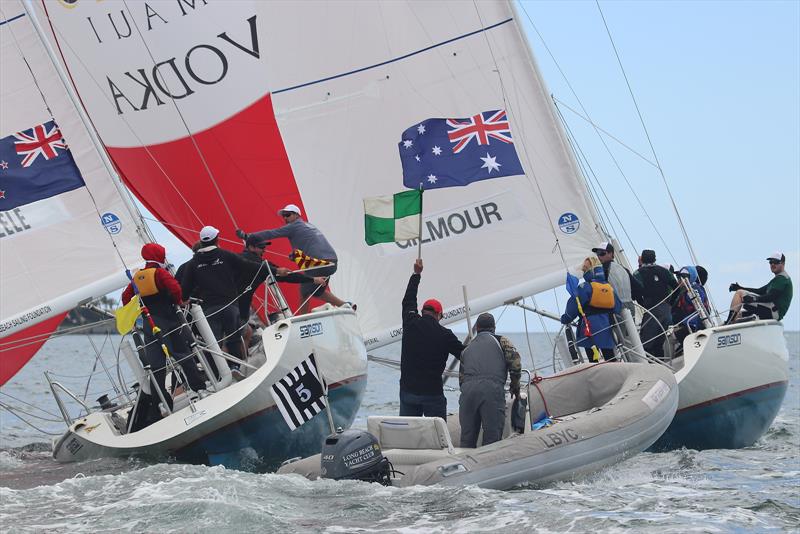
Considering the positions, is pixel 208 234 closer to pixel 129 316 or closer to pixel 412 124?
pixel 129 316

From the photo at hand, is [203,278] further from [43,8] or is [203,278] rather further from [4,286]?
[43,8]

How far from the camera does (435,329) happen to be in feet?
35.2

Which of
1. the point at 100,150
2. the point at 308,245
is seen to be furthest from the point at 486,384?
the point at 100,150

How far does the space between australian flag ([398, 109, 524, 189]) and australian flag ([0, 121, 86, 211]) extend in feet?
11.7

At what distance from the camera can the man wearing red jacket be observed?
1088 centimetres

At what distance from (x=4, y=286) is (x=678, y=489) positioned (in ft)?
22.3

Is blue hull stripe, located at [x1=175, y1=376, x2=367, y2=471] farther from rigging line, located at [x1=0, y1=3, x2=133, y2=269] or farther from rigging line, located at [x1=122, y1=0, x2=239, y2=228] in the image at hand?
rigging line, located at [x1=122, y1=0, x2=239, y2=228]

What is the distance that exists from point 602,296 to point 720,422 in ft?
6.08

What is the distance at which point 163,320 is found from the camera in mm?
10969

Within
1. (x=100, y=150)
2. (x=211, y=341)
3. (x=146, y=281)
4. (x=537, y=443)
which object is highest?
(x=100, y=150)

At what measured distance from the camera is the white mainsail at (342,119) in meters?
14.0

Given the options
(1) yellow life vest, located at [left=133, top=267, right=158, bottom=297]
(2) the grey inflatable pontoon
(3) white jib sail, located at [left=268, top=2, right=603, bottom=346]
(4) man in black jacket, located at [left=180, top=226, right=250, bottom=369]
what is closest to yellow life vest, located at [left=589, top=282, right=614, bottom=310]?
(2) the grey inflatable pontoon

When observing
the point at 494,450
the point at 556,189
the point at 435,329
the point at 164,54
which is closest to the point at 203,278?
the point at 435,329

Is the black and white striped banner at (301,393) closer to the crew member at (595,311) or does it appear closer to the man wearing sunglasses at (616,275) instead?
the crew member at (595,311)
